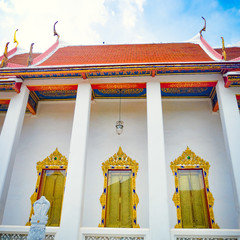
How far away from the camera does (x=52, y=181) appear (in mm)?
5715

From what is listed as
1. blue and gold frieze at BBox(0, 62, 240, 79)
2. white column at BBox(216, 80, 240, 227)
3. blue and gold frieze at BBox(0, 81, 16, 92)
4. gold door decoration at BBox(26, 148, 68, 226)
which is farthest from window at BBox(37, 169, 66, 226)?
white column at BBox(216, 80, 240, 227)

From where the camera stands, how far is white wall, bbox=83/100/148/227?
527 centimetres

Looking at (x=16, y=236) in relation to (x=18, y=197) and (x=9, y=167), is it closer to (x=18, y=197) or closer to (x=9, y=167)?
(x=9, y=167)

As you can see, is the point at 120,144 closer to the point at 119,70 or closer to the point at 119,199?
the point at 119,199

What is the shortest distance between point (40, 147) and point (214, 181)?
15.4 ft

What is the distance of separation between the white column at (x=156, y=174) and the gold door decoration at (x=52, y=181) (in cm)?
267

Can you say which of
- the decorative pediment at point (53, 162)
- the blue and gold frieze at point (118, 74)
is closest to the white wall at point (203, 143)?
the blue and gold frieze at point (118, 74)

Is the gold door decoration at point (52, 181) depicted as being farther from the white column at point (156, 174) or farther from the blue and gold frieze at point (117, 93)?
the white column at point (156, 174)

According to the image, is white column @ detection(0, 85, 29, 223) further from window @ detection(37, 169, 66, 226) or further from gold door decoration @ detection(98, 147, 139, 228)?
gold door decoration @ detection(98, 147, 139, 228)

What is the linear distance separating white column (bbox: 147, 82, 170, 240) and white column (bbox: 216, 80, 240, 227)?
4.22ft

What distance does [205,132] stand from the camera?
587 centimetres

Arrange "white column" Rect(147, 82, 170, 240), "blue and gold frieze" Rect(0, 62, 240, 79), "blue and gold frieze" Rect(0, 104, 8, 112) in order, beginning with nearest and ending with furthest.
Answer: "white column" Rect(147, 82, 170, 240), "blue and gold frieze" Rect(0, 62, 240, 79), "blue and gold frieze" Rect(0, 104, 8, 112)

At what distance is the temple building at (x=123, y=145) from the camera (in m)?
4.08

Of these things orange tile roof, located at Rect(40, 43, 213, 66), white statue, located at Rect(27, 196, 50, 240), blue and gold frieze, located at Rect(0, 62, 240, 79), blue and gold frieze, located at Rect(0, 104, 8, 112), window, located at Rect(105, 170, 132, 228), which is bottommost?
white statue, located at Rect(27, 196, 50, 240)
